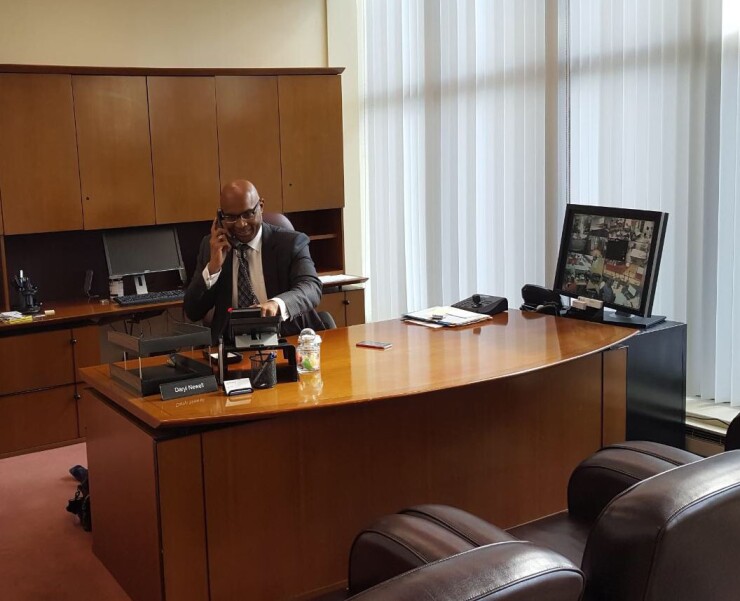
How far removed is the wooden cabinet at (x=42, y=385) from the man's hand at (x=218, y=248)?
5.20ft

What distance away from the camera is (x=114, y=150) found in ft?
18.5

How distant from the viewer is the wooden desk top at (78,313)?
5105mm

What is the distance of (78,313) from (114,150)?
1085 millimetres

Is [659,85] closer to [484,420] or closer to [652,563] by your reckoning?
[484,420]

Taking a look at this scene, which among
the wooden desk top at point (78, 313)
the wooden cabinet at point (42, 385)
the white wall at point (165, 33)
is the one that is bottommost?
the wooden cabinet at point (42, 385)

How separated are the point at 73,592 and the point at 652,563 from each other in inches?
96.6

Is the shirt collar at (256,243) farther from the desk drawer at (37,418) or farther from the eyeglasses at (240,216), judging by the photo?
the desk drawer at (37,418)

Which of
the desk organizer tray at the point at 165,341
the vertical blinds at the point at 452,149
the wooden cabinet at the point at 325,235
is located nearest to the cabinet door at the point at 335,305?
the wooden cabinet at the point at 325,235

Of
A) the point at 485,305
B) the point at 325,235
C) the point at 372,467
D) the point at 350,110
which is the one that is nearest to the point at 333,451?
the point at 372,467

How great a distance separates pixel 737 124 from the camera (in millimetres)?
4344

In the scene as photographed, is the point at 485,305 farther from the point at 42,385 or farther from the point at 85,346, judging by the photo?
the point at 42,385

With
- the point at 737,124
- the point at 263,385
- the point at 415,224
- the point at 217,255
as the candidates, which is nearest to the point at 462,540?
the point at 263,385

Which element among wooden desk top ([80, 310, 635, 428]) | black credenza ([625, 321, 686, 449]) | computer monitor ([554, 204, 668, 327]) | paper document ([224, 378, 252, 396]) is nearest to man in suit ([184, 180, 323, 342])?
wooden desk top ([80, 310, 635, 428])

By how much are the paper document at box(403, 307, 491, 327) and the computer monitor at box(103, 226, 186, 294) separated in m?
→ 2.29
